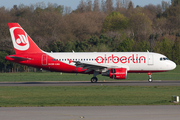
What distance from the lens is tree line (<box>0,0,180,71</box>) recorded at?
81250mm

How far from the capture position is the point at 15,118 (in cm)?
1444

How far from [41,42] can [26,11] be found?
98.9 ft

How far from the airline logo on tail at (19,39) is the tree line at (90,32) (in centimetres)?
3625

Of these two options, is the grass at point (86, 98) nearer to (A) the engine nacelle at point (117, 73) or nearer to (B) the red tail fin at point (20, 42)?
(A) the engine nacelle at point (117, 73)

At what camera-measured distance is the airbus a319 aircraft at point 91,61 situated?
38.9m

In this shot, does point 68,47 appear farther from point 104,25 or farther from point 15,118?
point 15,118

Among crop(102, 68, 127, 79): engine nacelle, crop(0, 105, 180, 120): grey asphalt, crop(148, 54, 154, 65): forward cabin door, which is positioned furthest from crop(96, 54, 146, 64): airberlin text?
crop(0, 105, 180, 120): grey asphalt

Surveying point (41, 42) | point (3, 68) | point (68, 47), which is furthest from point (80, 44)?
point (3, 68)

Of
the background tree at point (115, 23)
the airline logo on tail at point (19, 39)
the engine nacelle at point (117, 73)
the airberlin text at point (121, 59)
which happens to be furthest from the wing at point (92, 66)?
the background tree at point (115, 23)

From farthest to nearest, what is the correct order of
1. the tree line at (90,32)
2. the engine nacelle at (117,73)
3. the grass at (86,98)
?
the tree line at (90,32) → the engine nacelle at (117,73) → the grass at (86,98)

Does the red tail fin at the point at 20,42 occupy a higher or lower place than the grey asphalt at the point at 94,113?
higher

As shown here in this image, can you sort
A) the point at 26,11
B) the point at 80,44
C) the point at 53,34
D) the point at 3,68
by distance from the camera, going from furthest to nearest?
the point at 26,11 → the point at 53,34 → the point at 80,44 → the point at 3,68

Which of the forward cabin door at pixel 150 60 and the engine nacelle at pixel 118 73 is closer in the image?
the engine nacelle at pixel 118 73

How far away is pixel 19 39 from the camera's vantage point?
41.1m
